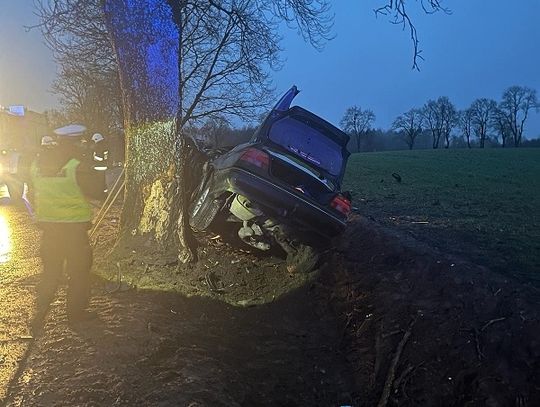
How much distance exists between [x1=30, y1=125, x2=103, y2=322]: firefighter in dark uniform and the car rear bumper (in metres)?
1.49

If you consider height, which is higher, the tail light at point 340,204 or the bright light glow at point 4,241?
the tail light at point 340,204

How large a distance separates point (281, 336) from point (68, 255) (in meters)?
2.23

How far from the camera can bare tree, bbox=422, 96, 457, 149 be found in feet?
304

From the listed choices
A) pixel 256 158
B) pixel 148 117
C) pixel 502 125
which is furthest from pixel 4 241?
pixel 502 125

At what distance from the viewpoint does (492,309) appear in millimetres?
4410

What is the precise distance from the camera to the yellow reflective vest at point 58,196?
15.2 feet

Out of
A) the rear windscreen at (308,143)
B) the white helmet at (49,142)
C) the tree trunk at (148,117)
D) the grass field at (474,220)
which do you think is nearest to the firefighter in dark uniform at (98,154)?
the white helmet at (49,142)

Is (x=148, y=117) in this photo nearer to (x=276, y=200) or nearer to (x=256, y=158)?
(x=256, y=158)

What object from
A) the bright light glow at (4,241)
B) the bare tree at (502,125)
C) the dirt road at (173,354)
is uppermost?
the bare tree at (502,125)

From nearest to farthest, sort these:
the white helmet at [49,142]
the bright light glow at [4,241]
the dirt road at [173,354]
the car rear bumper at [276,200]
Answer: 1. the dirt road at [173,354]
2. the white helmet at [49,142]
3. the car rear bumper at [276,200]
4. the bright light glow at [4,241]

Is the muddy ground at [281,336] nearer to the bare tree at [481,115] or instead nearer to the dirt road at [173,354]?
the dirt road at [173,354]

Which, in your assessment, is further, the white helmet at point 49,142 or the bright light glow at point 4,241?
the bright light glow at point 4,241

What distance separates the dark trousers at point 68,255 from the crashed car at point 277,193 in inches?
60.2

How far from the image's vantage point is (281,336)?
15.5 ft
